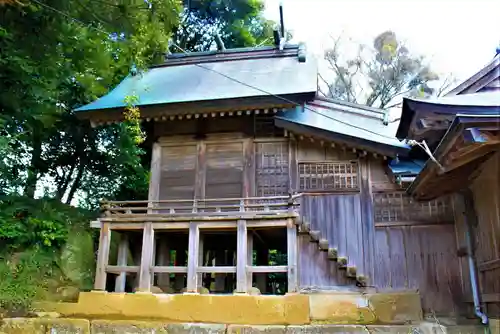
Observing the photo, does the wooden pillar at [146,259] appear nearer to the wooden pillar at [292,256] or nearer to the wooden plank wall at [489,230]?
the wooden pillar at [292,256]

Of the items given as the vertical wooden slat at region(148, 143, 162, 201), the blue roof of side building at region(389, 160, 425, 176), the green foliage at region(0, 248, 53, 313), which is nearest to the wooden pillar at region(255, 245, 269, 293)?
the vertical wooden slat at region(148, 143, 162, 201)

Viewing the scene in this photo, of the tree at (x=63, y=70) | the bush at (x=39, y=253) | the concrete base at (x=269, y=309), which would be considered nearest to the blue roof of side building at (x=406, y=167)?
the concrete base at (x=269, y=309)

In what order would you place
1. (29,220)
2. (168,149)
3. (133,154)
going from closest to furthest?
(29,220), (168,149), (133,154)

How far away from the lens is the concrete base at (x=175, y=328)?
27.2ft

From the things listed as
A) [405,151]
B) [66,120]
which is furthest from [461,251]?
[66,120]

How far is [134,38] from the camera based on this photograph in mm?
9109

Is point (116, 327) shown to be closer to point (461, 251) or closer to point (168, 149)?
point (168, 149)

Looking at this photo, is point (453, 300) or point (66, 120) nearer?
point (453, 300)

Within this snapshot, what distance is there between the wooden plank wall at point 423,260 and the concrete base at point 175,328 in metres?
1.35

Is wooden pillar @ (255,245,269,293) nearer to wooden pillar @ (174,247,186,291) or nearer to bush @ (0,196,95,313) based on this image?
wooden pillar @ (174,247,186,291)

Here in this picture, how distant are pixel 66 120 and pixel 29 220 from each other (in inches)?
194

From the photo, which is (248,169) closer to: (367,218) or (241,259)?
(241,259)

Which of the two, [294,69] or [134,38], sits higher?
[294,69]

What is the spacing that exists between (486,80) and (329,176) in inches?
194
